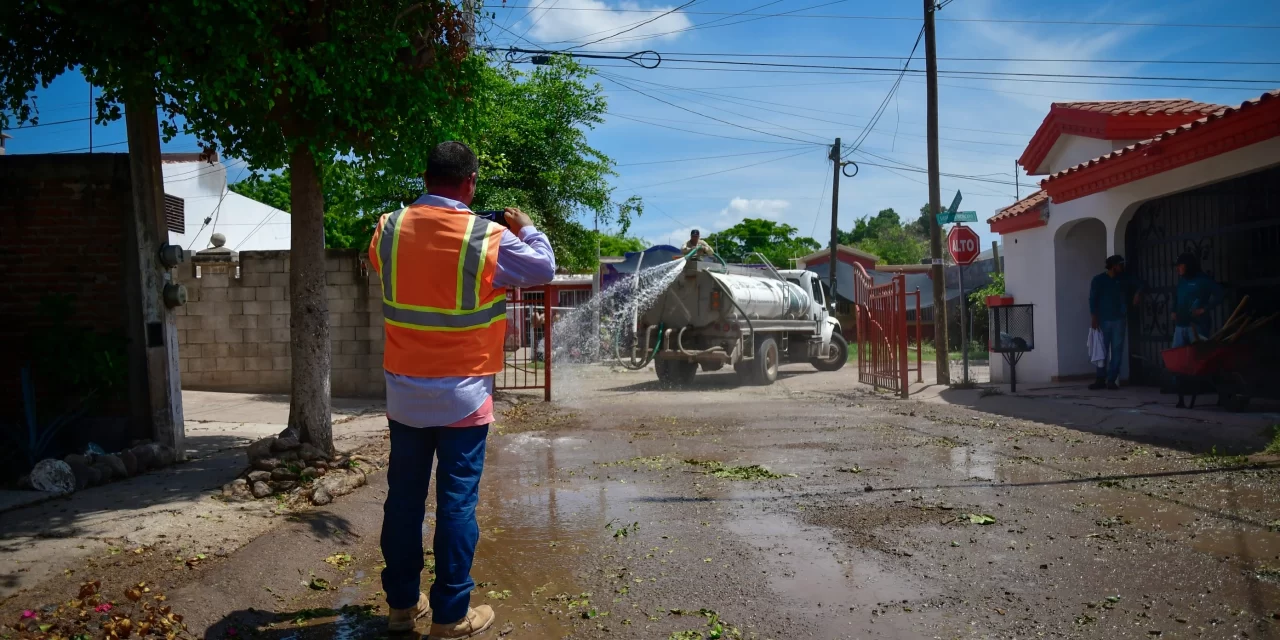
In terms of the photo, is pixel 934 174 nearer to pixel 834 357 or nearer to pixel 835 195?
pixel 834 357

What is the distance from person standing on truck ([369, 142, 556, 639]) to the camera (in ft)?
11.2

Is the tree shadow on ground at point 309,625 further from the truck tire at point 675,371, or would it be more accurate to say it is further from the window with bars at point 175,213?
the truck tire at point 675,371

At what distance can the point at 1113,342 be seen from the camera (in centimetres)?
1144

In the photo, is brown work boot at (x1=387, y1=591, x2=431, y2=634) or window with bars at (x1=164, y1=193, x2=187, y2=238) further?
window with bars at (x1=164, y1=193, x2=187, y2=238)

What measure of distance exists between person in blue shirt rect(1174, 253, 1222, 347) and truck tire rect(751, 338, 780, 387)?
6.99 m

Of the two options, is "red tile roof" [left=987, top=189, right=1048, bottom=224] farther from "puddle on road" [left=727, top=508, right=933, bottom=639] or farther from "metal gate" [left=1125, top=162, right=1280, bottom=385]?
"puddle on road" [left=727, top=508, right=933, bottom=639]

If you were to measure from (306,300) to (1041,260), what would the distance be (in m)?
10.9

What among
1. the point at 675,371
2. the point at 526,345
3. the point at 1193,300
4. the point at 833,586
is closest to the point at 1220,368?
the point at 1193,300

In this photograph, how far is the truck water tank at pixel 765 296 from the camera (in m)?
15.2

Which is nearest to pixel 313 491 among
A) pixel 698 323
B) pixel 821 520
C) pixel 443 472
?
pixel 443 472

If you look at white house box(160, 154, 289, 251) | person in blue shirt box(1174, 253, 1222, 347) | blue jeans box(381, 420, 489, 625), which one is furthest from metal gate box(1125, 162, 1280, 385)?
white house box(160, 154, 289, 251)

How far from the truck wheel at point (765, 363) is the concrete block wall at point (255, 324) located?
21.3 feet

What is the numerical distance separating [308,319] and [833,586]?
4297mm

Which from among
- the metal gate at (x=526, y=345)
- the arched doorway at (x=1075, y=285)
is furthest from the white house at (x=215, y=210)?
the arched doorway at (x=1075, y=285)
